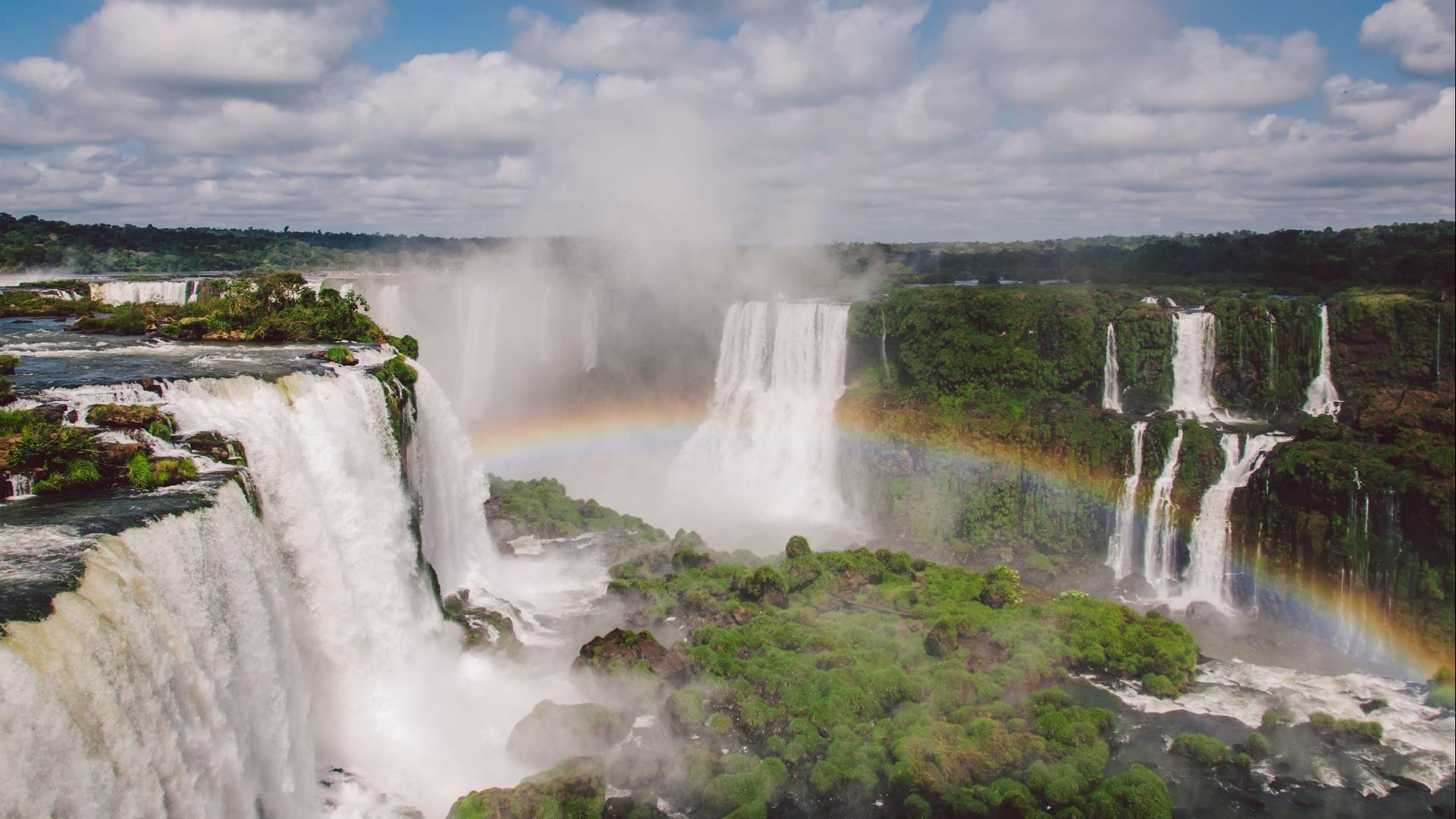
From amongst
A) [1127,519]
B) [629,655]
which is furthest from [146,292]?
[1127,519]

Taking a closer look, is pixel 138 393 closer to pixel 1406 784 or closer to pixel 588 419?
pixel 1406 784

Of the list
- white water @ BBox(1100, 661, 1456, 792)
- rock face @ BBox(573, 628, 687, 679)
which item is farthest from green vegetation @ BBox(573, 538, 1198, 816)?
white water @ BBox(1100, 661, 1456, 792)

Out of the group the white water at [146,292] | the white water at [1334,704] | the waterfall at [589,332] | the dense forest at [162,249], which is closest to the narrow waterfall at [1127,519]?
the white water at [1334,704]

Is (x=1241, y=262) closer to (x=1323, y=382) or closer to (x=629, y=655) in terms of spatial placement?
(x=1323, y=382)

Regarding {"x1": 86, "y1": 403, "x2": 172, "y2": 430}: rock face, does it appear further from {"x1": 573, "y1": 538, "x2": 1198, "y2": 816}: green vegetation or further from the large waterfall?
{"x1": 573, "y1": 538, "x2": 1198, "y2": 816}: green vegetation

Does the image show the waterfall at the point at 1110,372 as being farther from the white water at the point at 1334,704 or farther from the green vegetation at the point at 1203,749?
the green vegetation at the point at 1203,749

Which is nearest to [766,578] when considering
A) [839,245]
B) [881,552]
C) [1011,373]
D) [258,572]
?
[881,552]
